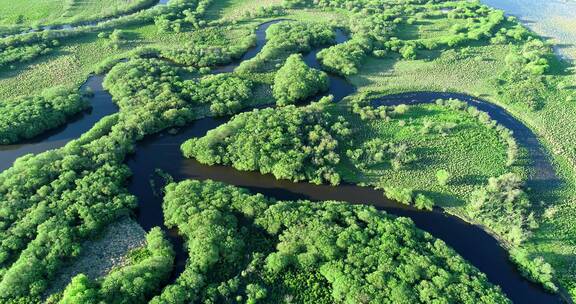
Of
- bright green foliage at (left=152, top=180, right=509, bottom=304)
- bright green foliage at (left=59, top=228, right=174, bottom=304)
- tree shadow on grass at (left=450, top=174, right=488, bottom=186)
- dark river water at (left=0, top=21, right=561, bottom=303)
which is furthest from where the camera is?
tree shadow on grass at (left=450, top=174, right=488, bottom=186)

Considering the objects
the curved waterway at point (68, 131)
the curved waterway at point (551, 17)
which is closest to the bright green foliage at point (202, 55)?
the curved waterway at point (68, 131)

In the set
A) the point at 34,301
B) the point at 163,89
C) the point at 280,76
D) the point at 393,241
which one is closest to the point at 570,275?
the point at 393,241

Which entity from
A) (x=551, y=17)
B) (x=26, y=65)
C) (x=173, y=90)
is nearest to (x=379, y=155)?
(x=173, y=90)

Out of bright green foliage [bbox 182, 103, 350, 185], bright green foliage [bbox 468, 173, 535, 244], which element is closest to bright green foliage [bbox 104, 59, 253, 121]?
bright green foliage [bbox 182, 103, 350, 185]

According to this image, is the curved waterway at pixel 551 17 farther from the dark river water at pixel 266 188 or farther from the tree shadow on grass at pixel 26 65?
the tree shadow on grass at pixel 26 65

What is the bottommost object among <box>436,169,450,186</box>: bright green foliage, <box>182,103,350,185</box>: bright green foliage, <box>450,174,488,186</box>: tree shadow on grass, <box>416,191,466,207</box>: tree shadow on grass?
<box>416,191,466,207</box>: tree shadow on grass

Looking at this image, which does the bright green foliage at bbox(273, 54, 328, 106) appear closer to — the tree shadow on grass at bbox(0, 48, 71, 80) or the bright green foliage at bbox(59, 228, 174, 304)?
the bright green foliage at bbox(59, 228, 174, 304)

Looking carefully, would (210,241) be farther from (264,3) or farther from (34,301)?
(264,3)

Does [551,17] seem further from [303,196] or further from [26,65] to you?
[26,65]
